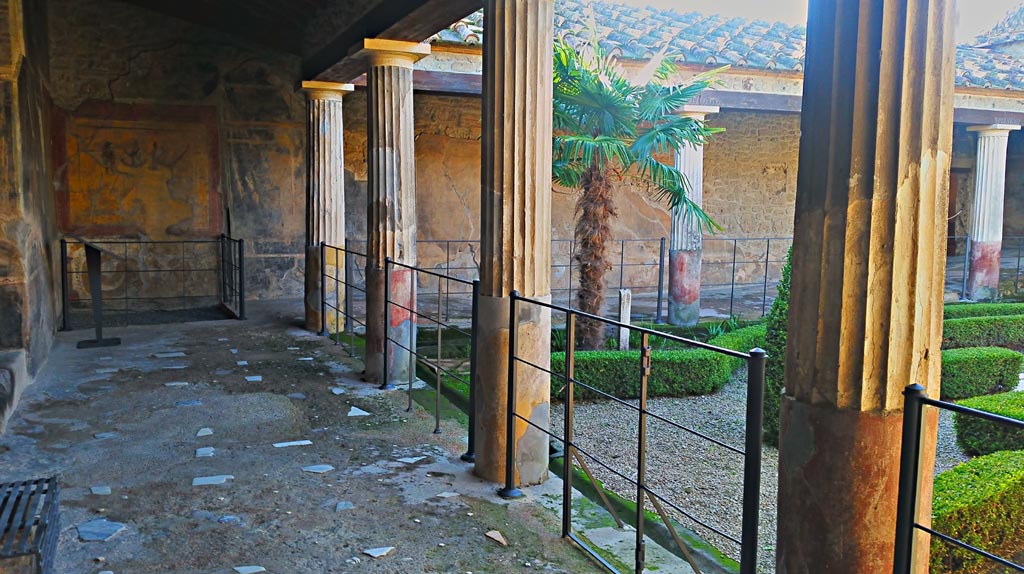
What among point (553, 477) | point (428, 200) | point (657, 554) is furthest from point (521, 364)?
point (428, 200)

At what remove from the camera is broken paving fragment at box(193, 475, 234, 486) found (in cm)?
429

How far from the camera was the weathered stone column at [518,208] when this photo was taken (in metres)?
4.19

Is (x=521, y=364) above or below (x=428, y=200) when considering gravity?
below

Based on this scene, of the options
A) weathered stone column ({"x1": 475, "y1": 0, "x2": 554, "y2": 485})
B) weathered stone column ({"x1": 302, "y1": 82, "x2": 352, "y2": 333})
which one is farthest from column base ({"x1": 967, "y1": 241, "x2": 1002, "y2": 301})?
weathered stone column ({"x1": 475, "y1": 0, "x2": 554, "y2": 485})

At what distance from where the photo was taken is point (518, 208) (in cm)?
426

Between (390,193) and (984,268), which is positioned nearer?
(390,193)

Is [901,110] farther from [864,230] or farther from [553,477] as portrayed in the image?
[553,477]

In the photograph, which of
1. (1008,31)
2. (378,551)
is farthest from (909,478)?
(1008,31)

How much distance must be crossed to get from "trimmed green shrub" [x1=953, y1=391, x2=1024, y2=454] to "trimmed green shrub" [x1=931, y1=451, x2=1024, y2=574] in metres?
1.51

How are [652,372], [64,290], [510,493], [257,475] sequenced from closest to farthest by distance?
[510,493] → [257,475] → [652,372] → [64,290]

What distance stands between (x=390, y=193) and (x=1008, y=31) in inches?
697

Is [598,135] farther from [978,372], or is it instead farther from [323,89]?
[978,372]

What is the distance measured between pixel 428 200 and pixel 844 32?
11002 mm

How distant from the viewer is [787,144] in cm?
1521
